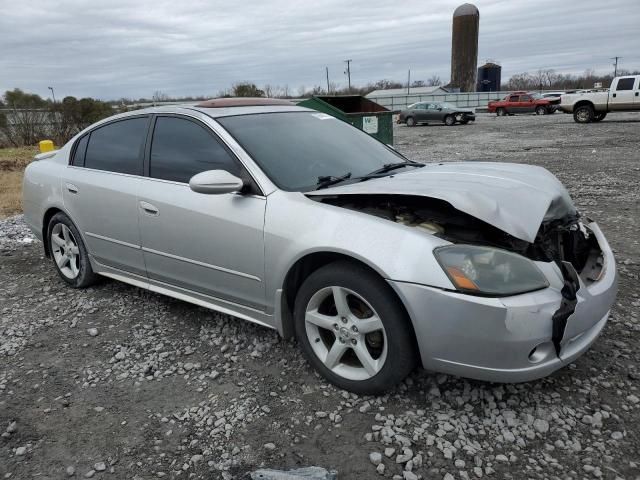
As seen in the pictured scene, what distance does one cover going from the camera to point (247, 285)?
3.03 metres

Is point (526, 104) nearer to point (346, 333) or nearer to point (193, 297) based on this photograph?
point (193, 297)

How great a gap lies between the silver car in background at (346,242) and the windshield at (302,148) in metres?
0.01

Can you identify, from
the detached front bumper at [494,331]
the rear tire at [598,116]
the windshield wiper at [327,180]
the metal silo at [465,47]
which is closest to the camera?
the detached front bumper at [494,331]

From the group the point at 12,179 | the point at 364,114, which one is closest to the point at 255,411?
the point at 364,114


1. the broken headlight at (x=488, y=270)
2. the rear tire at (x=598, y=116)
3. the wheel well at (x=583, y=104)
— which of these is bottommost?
the rear tire at (x=598, y=116)

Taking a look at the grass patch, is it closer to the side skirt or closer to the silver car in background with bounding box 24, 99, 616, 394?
the side skirt

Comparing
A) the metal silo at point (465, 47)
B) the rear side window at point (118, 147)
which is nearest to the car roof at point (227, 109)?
the rear side window at point (118, 147)

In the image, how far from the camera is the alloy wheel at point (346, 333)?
2.60m

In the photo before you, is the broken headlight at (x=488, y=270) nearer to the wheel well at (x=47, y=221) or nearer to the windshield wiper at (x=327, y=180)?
the windshield wiper at (x=327, y=180)

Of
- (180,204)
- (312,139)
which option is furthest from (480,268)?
(180,204)

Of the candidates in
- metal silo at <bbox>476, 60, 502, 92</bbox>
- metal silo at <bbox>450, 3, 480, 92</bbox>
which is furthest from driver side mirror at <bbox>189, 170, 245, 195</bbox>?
metal silo at <bbox>476, 60, 502, 92</bbox>

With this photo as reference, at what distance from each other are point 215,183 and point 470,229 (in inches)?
55.1

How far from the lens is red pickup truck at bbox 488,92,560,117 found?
105ft

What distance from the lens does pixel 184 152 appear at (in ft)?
11.3
